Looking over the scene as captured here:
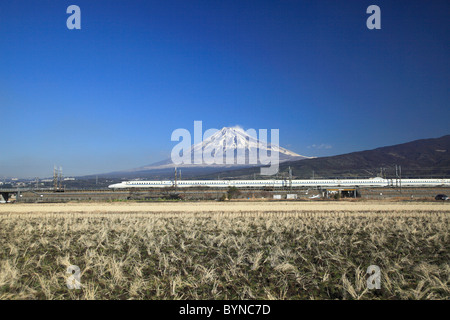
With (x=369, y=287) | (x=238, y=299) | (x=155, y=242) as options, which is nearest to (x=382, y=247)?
(x=369, y=287)

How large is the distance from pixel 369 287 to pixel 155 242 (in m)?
8.29

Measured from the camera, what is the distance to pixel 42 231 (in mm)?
16281

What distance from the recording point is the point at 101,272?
9188 millimetres
